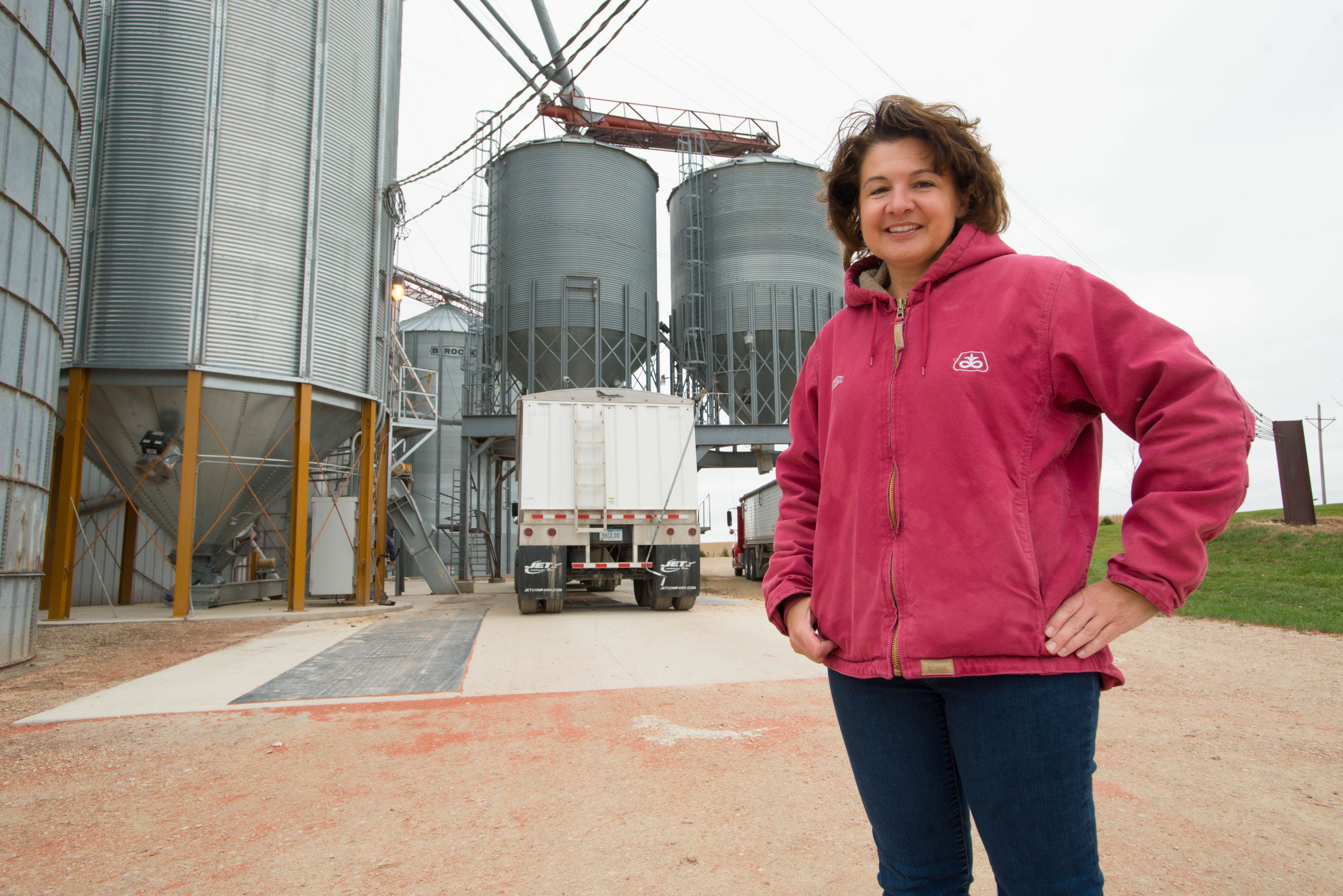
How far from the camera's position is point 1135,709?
5129mm

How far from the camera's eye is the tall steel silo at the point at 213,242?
1291 centimetres

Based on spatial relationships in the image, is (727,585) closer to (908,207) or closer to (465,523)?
(465,523)

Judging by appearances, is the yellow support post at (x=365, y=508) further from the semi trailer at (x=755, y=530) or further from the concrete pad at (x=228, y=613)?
the semi trailer at (x=755, y=530)

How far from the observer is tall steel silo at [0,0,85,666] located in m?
7.38

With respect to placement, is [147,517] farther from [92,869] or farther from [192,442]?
[92,869]

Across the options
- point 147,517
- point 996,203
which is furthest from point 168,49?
point 996,203

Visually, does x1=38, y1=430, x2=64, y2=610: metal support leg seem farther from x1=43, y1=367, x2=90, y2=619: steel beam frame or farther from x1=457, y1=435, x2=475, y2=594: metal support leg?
x1=457, y1=435, x2=475, y2=594: metal support leg

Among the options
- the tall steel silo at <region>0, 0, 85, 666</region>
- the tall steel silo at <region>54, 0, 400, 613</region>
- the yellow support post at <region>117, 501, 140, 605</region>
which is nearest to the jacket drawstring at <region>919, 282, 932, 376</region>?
the tall steel silo at <region>0, 0, 85, 666</region>

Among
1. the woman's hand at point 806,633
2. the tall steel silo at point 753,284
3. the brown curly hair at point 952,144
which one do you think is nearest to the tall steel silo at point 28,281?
the woman's hand at point 806,633

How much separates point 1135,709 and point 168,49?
16102mm

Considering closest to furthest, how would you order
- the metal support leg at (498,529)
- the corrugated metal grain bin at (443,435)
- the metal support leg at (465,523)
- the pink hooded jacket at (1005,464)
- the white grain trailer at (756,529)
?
1. the pink hooded jacket at (1005,464)
2. the metal support leg at (465,523)
3. the metal support leg at (498,529)
4. the white grain trailer at (756,529)
5. the corrugated metal grain bin at (443,435)

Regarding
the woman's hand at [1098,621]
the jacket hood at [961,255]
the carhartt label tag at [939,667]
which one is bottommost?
the carhartt label tag at [939,667]

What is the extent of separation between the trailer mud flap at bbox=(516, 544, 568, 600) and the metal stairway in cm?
659

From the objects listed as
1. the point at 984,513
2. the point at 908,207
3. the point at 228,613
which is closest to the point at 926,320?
the point at 908,207
